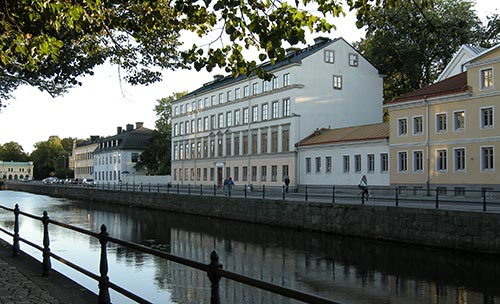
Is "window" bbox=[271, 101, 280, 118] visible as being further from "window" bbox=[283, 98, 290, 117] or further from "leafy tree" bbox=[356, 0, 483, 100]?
"leafy tree" bbox=[356, 0, 483, 100]

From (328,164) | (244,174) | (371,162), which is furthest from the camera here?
(244,174)

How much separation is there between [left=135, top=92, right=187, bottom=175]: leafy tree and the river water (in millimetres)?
62164

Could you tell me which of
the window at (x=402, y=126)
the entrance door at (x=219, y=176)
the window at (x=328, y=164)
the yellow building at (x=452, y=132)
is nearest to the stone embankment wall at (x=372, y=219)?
the yellow building at (x=452, y=132)

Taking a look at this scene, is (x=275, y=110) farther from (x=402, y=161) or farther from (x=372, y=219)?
(x=372, y=219)

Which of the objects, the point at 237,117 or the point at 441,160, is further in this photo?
the point at 237,117

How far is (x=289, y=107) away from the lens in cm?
5347

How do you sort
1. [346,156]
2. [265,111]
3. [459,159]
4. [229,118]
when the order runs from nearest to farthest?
[459,159]
[346,156]
[265,111]
[229,118]

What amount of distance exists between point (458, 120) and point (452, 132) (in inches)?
34.7

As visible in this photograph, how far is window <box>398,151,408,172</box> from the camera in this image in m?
39.5

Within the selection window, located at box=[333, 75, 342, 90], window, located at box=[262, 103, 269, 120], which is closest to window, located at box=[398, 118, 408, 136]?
window, located at box=[333, 75, 342, 90]

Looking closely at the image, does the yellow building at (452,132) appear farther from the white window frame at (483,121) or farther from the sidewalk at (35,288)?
the sidewalk at (35,288)

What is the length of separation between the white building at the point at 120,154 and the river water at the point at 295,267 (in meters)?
69.8

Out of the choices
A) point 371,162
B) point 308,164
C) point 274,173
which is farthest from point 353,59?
point 371,162

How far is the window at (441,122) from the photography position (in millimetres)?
37156
